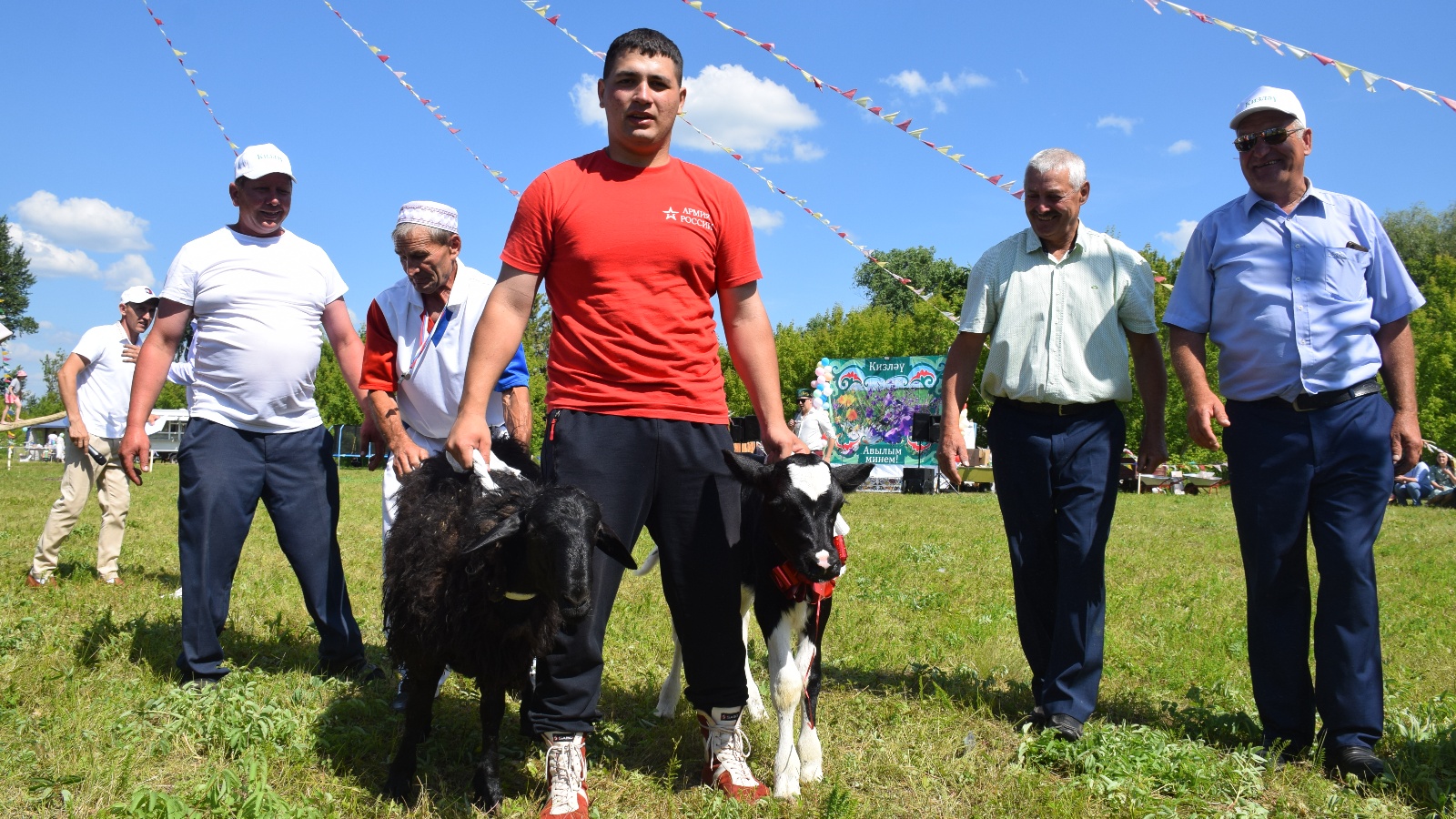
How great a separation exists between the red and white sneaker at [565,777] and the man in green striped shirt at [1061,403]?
2.21 m

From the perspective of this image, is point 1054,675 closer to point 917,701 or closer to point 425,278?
point 917,701

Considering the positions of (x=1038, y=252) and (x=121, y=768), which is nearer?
(x=121, y=768)

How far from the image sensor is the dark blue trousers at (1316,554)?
4012 mm

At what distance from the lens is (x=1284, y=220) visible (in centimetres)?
421

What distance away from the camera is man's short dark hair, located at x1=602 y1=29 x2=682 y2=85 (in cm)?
352

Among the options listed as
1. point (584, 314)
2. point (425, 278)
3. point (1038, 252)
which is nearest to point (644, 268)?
point (584, 314)

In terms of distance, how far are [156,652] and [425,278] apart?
9.37 ft

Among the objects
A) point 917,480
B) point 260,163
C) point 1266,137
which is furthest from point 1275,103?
point 917,480

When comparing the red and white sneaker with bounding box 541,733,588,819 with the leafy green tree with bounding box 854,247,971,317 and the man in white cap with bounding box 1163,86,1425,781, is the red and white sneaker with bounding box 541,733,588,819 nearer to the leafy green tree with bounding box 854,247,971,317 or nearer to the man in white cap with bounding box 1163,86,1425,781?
the man in white cap with bounding box 1163,86,1425,781

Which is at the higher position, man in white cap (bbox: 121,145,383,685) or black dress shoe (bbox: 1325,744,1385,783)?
man in white cap (bbox: 121,145,383,685)

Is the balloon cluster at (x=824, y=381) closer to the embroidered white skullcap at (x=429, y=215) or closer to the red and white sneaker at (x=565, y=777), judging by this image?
the embroidered white skullcap at (x=429, y=215)

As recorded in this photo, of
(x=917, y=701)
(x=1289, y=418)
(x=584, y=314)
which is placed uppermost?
(x=584, y=314)

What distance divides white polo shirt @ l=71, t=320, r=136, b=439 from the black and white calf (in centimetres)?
674

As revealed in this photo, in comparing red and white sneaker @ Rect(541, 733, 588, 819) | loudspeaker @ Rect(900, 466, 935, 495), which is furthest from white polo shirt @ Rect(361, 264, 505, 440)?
loudspeaker @ Rect(900, 466, 935, 495)
